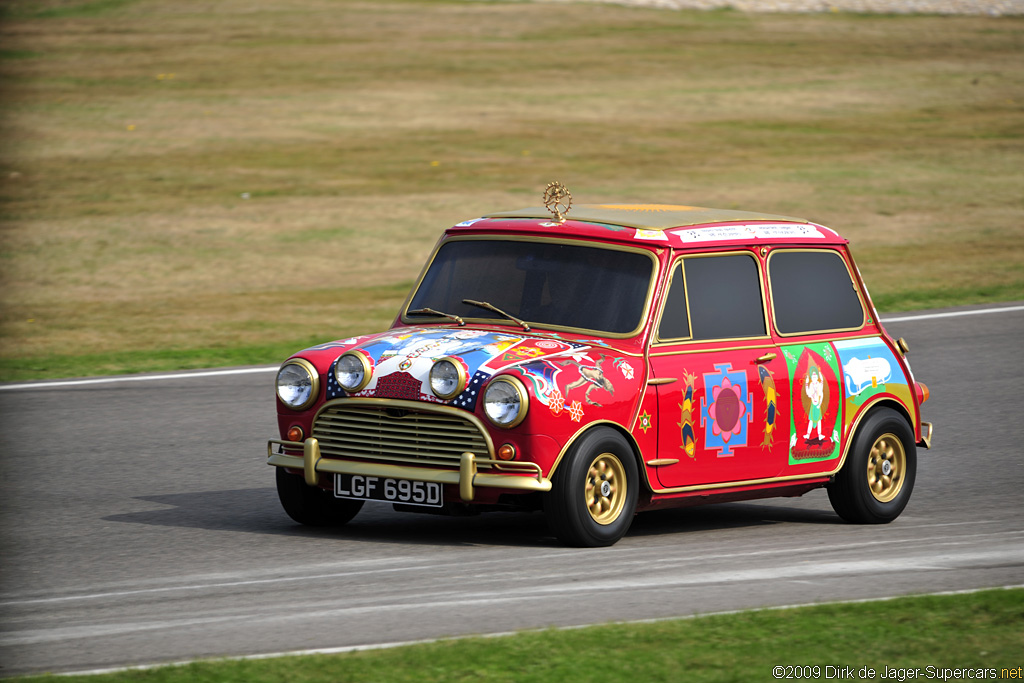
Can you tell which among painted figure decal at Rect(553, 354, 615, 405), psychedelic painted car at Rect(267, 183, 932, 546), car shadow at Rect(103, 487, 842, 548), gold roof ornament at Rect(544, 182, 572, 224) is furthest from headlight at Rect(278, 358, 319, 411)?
gold roof ornament at Rect(544, 182, 572, 224)

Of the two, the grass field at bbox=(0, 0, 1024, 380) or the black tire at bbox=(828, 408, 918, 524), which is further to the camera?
the grass field at bbox=(0, 0, 1024, 380)

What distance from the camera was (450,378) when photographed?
7.90 metres

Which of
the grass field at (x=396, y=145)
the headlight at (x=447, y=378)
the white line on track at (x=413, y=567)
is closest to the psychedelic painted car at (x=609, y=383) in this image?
the headlight at (x=447, y=378)

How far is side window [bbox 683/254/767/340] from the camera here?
28.7ft

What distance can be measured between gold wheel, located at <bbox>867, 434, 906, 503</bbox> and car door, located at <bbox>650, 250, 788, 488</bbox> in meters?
0.73

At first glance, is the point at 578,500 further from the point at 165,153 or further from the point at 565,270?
the point at 165,153

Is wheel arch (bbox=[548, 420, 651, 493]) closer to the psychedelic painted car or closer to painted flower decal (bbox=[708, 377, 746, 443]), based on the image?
the psychedelic painted car

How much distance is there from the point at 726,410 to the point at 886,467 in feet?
4.34

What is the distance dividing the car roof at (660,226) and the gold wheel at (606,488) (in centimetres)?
132

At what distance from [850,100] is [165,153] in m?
14.4

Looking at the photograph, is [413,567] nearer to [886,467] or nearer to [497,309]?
[497,309]

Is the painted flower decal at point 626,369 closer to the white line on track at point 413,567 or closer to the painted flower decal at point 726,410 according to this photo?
the painted flower decal at point 726,410

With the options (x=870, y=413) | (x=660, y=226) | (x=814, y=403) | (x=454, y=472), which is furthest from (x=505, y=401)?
(x=870, y=413)

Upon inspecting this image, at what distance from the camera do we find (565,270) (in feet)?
28.7
